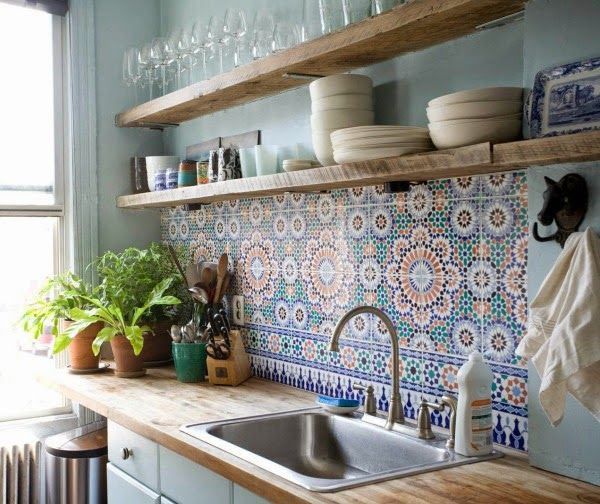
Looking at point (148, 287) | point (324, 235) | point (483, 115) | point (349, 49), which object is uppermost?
point (349, 49)

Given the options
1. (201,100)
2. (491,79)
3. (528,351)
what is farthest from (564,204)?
(201,100)

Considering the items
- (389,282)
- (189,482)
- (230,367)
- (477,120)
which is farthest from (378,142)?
(230,367)

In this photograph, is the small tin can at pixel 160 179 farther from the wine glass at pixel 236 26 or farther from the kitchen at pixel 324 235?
the wine glass at pixel 236 26

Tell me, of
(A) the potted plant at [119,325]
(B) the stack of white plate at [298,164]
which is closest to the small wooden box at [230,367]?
(A) the potted plant at [119,325]

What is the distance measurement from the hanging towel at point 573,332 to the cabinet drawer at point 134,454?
1.26m

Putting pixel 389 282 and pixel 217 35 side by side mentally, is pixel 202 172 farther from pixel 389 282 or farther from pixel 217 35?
pixel 389 282

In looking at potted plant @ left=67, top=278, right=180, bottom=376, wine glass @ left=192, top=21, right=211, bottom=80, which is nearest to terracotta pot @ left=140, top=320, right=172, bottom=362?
potted plant @ left=67, top=278, right=180, bottom=376

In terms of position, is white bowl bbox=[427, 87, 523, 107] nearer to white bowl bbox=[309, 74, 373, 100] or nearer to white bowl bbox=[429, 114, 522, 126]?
white bowl bbox=[429, 114, 522, 126]

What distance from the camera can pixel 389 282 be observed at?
251 centimetres

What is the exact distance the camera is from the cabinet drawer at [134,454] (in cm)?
246

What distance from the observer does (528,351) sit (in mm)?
1812

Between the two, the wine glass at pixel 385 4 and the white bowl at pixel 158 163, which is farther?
the white bowl at pixel 158 163

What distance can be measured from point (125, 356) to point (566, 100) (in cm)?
208

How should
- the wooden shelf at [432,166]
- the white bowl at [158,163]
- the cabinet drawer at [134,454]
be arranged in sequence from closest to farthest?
1. the wooden shelf at [432,166]
2. the cabinet drawer at [134,454]
3. the white bowl at [158,163]
